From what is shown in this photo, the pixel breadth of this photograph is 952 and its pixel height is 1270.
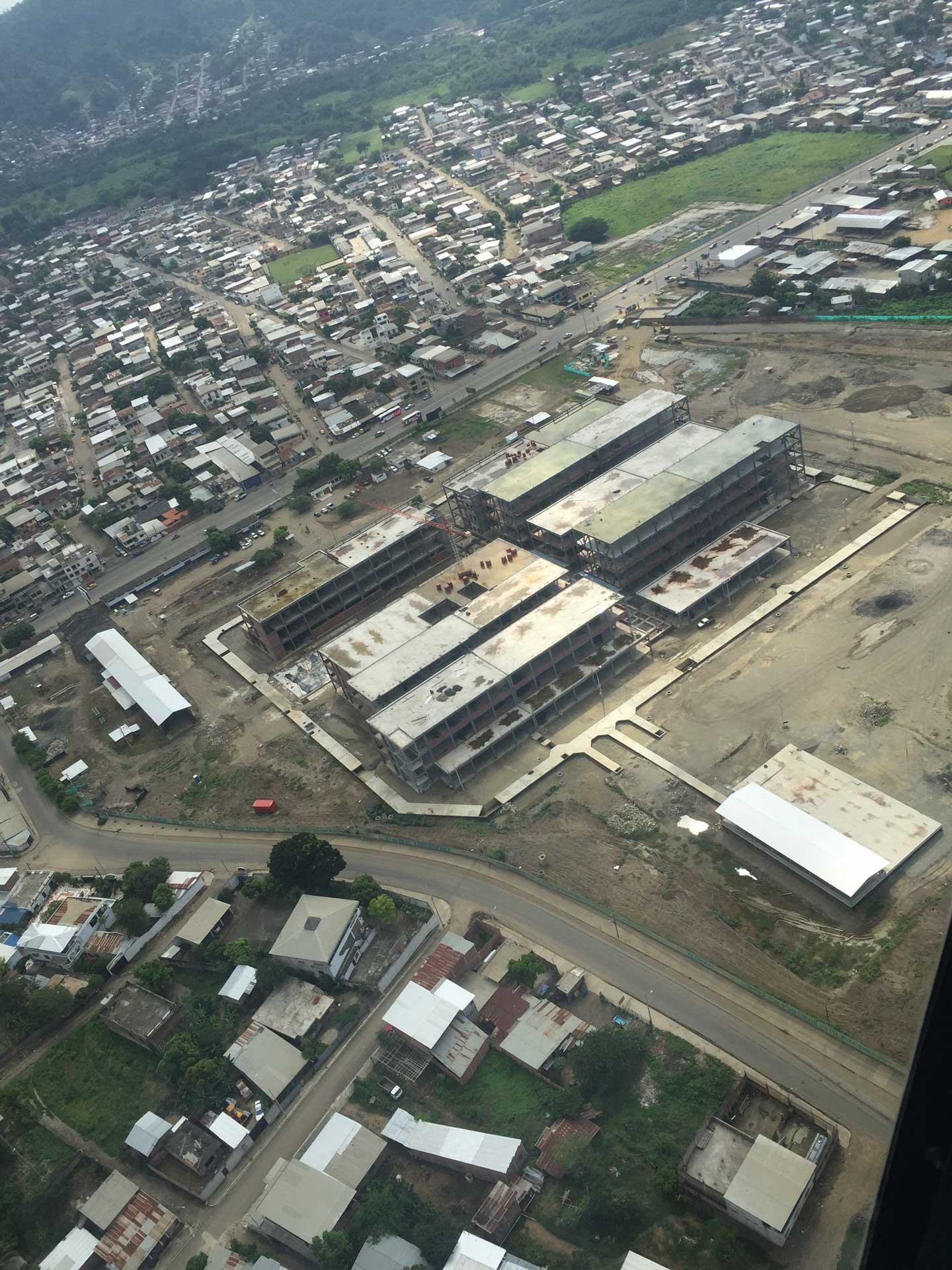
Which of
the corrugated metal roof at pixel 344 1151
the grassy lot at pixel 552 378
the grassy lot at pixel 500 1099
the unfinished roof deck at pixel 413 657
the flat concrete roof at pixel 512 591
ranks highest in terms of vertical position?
the flat concrete roof at pixel 512 591

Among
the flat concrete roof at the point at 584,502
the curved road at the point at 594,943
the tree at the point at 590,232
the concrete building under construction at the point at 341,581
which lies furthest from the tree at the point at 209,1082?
the tree at the point at 590,232

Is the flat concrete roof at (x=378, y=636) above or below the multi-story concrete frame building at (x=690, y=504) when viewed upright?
below

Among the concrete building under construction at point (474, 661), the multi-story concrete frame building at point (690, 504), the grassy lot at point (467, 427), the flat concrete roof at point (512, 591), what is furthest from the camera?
the grassy lot at point (467, 427)

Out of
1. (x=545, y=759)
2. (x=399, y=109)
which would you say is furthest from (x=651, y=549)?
(x=399, y=109)

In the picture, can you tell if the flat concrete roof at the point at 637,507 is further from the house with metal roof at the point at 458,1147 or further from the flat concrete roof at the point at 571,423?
the house with metal roof at the point at 458,1147

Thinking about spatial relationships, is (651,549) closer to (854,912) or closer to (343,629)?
(343,629)

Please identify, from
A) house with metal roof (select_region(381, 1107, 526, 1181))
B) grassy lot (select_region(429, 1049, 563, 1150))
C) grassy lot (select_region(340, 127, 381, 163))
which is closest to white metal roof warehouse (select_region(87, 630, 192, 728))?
grassy lot (select_region(429, 1049, 563, 1150))

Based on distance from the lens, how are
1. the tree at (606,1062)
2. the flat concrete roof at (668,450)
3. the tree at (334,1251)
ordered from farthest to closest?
the flat concrete roof at (668,450), the tree at (606,1062), the tree at (334,1251)
